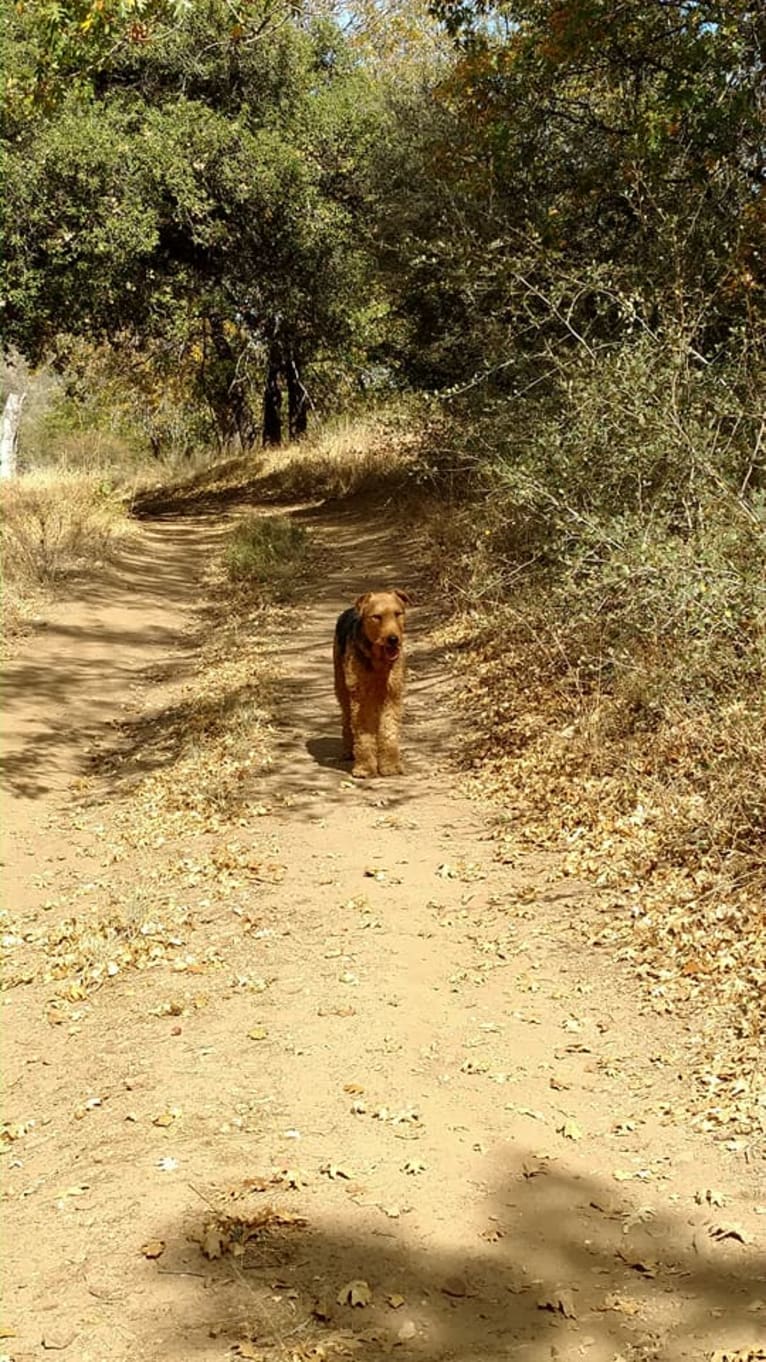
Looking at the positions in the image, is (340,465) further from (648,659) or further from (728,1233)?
(728,1233)

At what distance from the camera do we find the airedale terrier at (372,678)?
6664mm

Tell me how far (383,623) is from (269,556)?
812 cm

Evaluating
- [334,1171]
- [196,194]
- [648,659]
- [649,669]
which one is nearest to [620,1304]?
[334,1171]

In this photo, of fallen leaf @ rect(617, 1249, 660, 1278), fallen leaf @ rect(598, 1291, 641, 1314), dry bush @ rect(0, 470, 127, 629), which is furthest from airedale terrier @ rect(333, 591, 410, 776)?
dry bush @ rect(0, 470, 127, 629)

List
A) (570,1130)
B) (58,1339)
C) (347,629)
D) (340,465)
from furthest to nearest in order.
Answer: (340,465) → (347,629) → (570,1130) → (58,1339)

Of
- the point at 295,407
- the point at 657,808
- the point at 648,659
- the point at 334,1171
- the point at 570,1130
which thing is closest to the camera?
the point at 334,1171

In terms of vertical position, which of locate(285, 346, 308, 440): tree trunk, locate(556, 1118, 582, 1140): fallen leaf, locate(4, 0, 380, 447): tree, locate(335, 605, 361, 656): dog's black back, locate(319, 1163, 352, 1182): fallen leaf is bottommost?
locate(556, 1118, 582, 1140): fallen leaf

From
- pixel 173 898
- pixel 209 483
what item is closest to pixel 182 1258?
pixel 173 898

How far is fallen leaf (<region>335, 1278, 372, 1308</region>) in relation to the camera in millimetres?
3008

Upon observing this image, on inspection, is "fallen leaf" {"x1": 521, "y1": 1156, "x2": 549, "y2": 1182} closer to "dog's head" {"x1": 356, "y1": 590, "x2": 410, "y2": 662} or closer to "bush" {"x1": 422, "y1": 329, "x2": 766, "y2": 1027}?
"bush" {"x1": 422, "y1": 329, "x2": 766, "y2": 1027}

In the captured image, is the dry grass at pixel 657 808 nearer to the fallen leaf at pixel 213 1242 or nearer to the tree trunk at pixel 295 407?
the fallen leaf at pixel 213 1242

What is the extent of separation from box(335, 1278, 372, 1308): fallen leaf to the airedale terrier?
4044mm

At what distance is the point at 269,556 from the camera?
14.5 metres

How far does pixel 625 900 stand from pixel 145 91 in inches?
677
